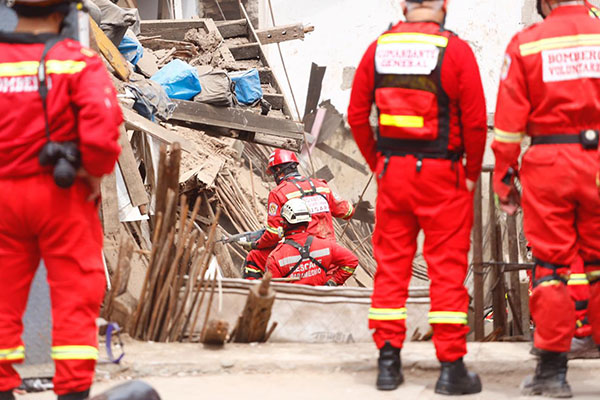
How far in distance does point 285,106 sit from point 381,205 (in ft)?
31.8

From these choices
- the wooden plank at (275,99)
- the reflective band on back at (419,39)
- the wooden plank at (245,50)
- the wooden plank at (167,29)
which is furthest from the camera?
the wooden plank at (245,50)

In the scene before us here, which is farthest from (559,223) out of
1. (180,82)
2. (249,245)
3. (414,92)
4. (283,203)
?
(180,82)

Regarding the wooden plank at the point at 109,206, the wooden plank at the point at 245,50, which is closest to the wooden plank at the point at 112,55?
the wooden plank at the point at 109,206

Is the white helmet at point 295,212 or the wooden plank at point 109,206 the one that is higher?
the wooden plank at point 109,206

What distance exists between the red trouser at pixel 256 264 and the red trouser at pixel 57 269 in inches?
232

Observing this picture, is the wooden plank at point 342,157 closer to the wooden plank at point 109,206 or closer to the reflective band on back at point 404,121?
the wooden plank at point 109,206

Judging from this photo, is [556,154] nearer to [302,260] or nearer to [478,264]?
[478,264]

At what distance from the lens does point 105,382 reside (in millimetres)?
5109

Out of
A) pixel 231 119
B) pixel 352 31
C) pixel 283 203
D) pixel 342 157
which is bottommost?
pixel 342 157

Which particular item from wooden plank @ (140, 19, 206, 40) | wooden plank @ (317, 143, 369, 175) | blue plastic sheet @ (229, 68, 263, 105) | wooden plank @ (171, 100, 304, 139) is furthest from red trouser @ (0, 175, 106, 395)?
wooden plank @ (317, 143, 369, 175)

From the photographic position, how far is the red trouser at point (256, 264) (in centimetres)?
1004

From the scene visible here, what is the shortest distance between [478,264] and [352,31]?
13.0 m

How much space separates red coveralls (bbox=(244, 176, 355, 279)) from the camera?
9.38m

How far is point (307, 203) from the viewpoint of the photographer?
9.52m
